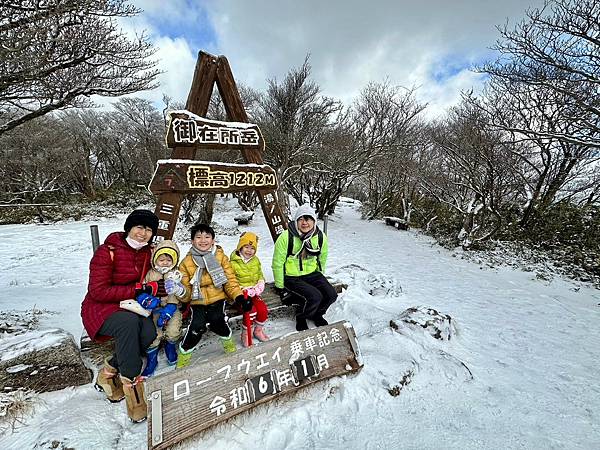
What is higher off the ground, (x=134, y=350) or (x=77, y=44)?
(x=77, y=44)

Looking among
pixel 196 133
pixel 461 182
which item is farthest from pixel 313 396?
pixel 461 182

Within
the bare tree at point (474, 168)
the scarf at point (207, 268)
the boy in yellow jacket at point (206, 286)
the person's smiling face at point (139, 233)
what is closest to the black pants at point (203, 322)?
the boy in yellow jacket at point (206, 286)

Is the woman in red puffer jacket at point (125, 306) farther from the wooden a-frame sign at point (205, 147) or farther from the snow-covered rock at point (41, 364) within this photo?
the wooden a-frame sign at point (205, 147)

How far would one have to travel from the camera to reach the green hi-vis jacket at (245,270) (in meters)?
2.95

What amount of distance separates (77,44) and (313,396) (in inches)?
173

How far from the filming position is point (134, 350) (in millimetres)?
2066

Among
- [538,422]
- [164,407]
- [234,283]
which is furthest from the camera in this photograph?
[234,283]

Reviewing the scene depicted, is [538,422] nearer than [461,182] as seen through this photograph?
Yes

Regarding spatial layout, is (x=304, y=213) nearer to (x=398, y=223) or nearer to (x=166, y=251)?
(x=166, y=251)

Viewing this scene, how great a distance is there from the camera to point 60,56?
2.95m

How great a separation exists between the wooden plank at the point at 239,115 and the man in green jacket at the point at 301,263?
954 millimetres

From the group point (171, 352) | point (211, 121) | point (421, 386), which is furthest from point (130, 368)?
point (211, 121)

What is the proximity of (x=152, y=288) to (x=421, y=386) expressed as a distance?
8.62 feet

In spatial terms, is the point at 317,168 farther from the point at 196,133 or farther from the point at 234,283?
the point at 234,283
